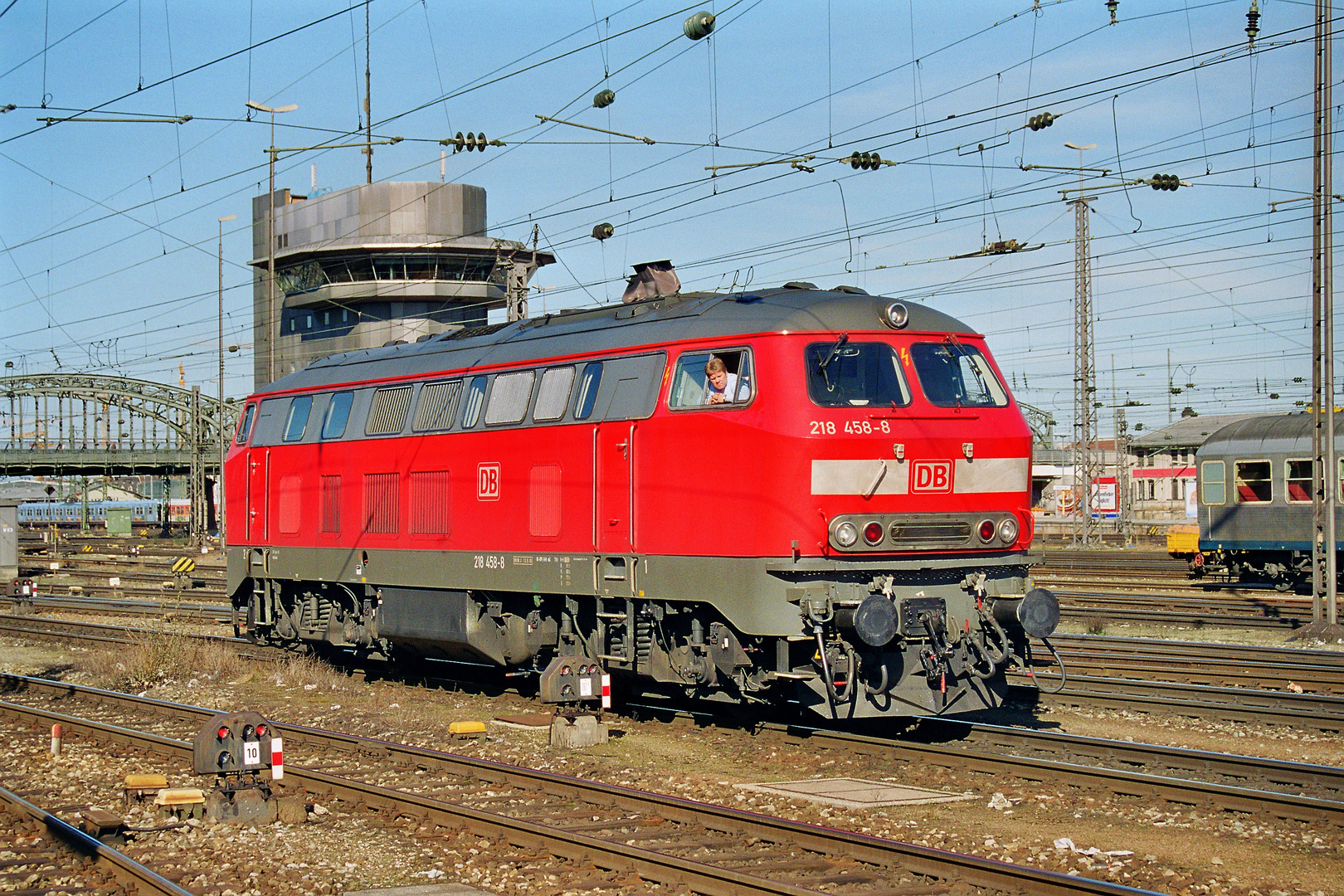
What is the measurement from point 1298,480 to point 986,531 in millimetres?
20198

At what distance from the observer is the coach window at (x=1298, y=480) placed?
29578 mm

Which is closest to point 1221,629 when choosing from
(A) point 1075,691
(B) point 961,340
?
(A) point 1075,691

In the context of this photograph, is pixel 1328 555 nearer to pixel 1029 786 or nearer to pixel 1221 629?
pixel 1221 629

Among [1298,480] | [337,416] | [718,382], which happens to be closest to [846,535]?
[718,382]

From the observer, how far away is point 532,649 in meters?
15.4

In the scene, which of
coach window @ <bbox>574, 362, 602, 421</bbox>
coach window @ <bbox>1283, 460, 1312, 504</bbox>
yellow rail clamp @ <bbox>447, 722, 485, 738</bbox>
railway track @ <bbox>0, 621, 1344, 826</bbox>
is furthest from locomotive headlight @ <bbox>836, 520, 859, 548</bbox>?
coach window @ <bbox>1283, 460, 1312, 504</bbox>

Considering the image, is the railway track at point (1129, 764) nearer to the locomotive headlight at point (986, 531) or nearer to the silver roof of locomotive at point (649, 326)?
the locomotive headlight at point (986, 531)

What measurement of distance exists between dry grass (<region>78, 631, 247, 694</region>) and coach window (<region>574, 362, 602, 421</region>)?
28.2ft

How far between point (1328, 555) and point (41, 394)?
8118 cm

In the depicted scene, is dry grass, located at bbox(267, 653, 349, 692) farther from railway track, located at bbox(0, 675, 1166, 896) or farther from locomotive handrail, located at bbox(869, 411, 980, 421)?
locomotive handrail, located at bbox(869, 411, 980, 421)

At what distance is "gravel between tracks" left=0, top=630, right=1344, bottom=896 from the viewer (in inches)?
341

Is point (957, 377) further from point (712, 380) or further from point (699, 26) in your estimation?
point (699, 26)

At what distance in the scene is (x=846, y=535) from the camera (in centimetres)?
1211

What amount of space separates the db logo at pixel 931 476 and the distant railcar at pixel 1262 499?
19.4m
